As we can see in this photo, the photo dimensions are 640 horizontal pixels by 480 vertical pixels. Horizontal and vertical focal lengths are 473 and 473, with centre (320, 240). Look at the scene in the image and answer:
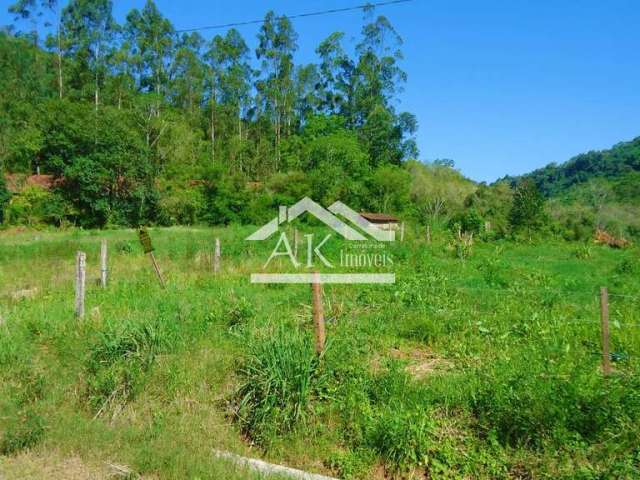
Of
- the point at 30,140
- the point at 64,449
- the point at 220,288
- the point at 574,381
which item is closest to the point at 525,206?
the point at 220,288

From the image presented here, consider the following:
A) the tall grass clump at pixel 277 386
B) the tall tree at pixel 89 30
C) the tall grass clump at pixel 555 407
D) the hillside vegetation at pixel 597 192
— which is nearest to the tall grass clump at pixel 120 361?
the tall grass clump at pixel 277 386

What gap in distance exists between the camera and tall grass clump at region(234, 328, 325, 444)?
4.08 m

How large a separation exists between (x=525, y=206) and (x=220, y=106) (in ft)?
87.7

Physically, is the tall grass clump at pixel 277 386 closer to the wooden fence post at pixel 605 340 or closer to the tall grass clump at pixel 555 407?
the tall grass clump at pixel 555 407

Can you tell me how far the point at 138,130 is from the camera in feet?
110

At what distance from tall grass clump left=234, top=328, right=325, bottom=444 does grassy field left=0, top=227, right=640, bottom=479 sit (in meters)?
0.01

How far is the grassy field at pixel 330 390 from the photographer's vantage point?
3543mm

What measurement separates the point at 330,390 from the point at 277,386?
48 cm

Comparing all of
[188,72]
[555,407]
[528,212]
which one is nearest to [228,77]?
[188,72]

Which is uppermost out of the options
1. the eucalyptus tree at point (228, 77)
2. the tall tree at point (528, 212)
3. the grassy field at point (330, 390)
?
the eucalyptus tree at point (228, 77)

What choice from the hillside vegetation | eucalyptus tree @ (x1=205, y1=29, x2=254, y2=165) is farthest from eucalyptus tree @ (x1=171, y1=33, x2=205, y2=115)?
the hillside vegetation

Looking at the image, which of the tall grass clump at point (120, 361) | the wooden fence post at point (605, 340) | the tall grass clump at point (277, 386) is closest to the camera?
the tall grass clump at point (277, 386)

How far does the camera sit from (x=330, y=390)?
429 cm

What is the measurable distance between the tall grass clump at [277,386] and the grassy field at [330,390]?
14 millimetres
